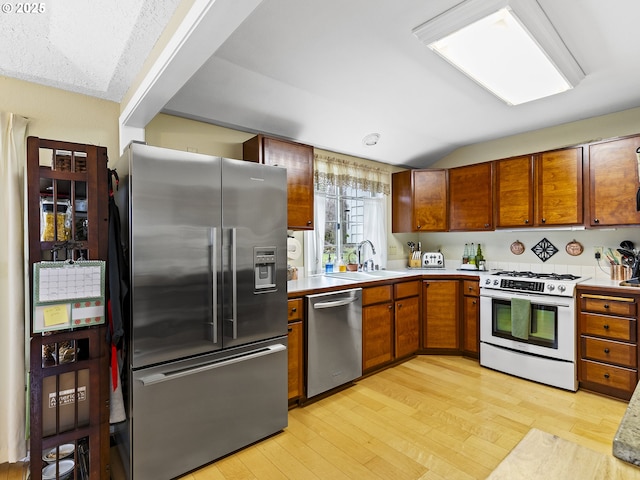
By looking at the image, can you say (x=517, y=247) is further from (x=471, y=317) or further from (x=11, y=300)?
(x=11, y=300)

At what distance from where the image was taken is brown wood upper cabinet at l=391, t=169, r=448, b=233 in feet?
14.1

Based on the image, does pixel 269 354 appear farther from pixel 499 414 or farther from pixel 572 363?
pixel 572 363

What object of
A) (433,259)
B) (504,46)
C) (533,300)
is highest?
(504,46)

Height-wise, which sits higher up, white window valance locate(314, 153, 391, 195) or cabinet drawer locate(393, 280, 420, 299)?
white window valance locate(314, 153, 391, 195)

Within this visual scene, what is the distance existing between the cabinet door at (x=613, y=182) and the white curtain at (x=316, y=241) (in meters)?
2.62

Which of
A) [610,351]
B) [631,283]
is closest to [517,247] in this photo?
[631,283]

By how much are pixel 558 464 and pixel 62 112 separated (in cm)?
298

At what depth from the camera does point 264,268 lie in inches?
92.1

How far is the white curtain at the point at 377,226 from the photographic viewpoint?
4445mm

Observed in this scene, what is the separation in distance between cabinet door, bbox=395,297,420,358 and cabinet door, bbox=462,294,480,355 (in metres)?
0.50

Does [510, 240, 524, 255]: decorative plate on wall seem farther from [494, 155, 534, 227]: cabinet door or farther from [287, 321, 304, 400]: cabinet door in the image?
[287, 321, 304, 400]: cabinet door

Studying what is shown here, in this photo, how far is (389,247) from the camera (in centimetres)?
459

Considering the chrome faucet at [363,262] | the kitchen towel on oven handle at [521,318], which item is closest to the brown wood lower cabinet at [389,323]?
the chrome faucet at [363,262]

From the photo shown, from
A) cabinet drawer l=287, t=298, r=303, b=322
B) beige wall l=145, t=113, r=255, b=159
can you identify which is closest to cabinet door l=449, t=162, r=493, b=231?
cabinet drawer l=287, t=298, r=303, b=322
